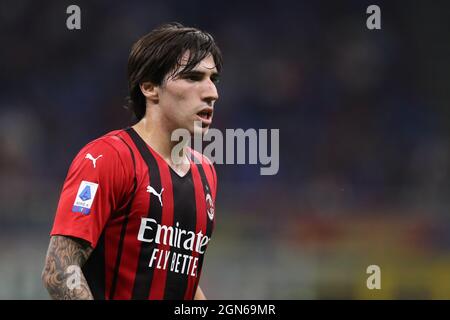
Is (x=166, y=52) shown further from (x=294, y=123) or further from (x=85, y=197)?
(x=294, y=123)

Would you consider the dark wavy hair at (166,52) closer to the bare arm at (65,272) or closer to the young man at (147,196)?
the young man at (147,196)

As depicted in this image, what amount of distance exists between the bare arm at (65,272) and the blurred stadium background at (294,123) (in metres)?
4.35

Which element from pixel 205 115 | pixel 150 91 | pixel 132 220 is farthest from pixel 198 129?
pixel 132 220

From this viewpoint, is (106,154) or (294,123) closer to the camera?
(106,154)

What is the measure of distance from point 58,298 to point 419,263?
538 cm

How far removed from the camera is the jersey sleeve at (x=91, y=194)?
8.70 ft

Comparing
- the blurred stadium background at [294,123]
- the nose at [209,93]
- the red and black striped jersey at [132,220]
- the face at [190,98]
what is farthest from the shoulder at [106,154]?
the blurred stadium background at [294,123]

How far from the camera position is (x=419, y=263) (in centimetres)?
727

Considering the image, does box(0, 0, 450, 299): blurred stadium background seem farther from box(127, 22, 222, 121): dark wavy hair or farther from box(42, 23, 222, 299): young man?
box(127, 22, 222, 121): dark wavy hair

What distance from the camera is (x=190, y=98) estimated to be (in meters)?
3.16

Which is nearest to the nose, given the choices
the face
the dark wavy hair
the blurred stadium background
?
the face

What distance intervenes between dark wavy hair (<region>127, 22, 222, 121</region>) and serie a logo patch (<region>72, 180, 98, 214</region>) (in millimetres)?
704

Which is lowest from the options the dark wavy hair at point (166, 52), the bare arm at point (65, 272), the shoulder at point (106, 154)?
the bare arm at point (65, 272)

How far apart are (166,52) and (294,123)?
16.0ft
